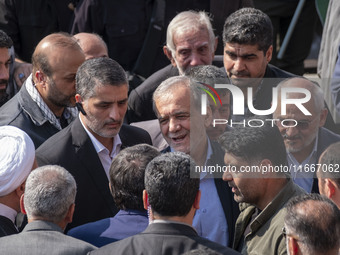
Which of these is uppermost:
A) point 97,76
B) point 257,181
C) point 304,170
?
point 97,76

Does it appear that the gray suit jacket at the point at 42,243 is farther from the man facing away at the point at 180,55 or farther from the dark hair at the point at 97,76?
the man facing away at the point at 180,55

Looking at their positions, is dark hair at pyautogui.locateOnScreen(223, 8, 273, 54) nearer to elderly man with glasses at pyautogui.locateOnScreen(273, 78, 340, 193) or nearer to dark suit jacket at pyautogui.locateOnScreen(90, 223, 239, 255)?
elderly man with glasses at pyautogui.locateOnScreen(273, 78, 340, 193)

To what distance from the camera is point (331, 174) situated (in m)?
4.39

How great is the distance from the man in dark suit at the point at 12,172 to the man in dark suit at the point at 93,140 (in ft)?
1.77

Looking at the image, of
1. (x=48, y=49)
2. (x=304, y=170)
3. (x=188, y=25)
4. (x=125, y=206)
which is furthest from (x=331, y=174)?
(x=48, y=49)

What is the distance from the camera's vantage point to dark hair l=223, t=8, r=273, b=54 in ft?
19.5

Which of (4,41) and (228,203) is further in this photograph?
(4,41)

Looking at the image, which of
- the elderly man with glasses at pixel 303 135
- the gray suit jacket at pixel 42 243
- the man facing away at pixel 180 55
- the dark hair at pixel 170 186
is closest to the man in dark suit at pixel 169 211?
the dark hair at pixel 170 186

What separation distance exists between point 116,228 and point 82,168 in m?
1.02

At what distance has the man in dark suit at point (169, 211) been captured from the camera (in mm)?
3760

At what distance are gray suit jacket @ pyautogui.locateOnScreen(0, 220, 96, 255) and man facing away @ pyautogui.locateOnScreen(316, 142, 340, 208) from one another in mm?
1339

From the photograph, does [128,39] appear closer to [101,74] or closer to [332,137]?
[101,74]

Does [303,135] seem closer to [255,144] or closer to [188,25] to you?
[255,144]

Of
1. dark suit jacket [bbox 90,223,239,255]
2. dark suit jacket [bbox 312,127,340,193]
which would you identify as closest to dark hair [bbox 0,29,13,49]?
dark suit jacket [bbox 312,127,340,193]
